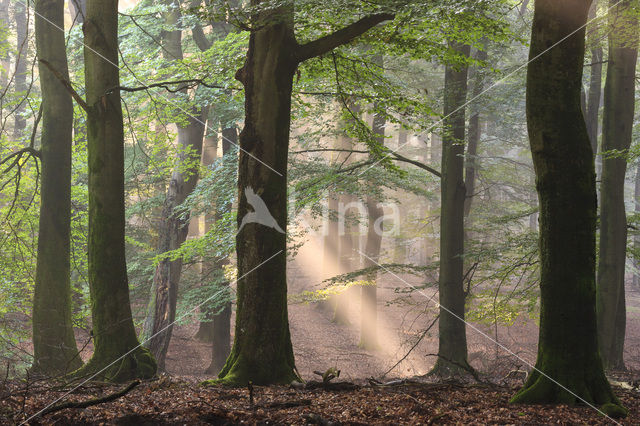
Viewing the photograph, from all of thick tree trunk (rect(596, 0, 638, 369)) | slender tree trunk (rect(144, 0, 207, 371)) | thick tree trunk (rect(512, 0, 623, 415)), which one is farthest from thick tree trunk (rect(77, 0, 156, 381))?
thick tree trunk (rect(596, 0, 638, 369))

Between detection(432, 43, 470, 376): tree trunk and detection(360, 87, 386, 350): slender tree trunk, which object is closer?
detection(432, 43, 470, 376): tree trunk

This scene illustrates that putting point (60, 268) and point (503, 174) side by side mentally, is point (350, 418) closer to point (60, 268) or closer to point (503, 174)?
point (60, 268)

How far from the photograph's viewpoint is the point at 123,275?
6535 millimetres

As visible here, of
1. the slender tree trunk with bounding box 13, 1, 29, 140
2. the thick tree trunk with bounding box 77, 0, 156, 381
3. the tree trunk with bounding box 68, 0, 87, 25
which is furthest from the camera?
the slender tree trunk with bounding box 13, 1, 29, 140

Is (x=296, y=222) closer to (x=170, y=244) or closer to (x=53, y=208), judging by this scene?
(x=170, y=244)

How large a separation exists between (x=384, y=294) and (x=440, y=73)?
10554 millimetres

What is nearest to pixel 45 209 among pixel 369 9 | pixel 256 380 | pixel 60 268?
pixel 60 268

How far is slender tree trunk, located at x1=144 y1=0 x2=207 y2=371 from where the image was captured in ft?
40.8

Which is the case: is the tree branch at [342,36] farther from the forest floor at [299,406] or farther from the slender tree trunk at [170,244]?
the slender tree trunk at [170,244]

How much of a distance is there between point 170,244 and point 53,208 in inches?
188

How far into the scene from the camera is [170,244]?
13.0m

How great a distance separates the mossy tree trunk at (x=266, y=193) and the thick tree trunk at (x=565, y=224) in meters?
2.02

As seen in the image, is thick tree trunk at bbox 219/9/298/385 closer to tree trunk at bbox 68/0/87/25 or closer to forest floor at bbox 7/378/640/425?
forest floor at bbox 7/378/640/425

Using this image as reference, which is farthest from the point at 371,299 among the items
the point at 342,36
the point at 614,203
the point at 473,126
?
the point at 342,36
